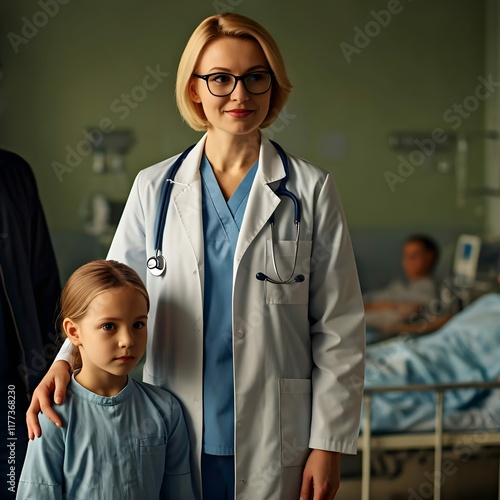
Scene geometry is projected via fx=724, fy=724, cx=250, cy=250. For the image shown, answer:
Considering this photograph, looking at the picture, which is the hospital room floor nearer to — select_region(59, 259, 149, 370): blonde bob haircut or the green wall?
the green wall

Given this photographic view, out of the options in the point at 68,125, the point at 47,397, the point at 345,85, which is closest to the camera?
the point at 47,397

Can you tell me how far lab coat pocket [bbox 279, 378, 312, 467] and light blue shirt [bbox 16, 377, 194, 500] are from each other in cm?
19

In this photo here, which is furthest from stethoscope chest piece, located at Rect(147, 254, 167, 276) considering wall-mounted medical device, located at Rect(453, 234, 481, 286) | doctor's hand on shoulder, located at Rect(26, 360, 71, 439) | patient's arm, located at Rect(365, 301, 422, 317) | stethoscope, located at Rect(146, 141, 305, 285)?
wall-mounted medical device, located at Rect(453, 234, 481, 286)

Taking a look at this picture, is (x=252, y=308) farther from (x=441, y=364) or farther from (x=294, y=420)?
(x=441, y=364)

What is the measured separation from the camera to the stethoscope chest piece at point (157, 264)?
1.40 metres

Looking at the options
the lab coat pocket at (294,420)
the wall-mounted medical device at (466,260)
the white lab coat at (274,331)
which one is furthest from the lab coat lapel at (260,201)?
the wall-mounted medical device at (466,260)

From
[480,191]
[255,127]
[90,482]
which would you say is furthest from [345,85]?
[90,482]

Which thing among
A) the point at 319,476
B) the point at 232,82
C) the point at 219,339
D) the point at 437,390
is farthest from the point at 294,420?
the point at 437,390

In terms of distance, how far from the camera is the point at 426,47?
9.51ft

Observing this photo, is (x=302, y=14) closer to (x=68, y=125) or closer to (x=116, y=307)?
(x=68, y=125)

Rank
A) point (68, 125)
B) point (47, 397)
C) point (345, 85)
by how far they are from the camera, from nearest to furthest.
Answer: point (47, 397)
point (68, 125)
point (345, 85)

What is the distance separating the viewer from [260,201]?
1.40m

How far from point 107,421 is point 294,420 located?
1.17 ft

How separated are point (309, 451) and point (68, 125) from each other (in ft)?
5.57
